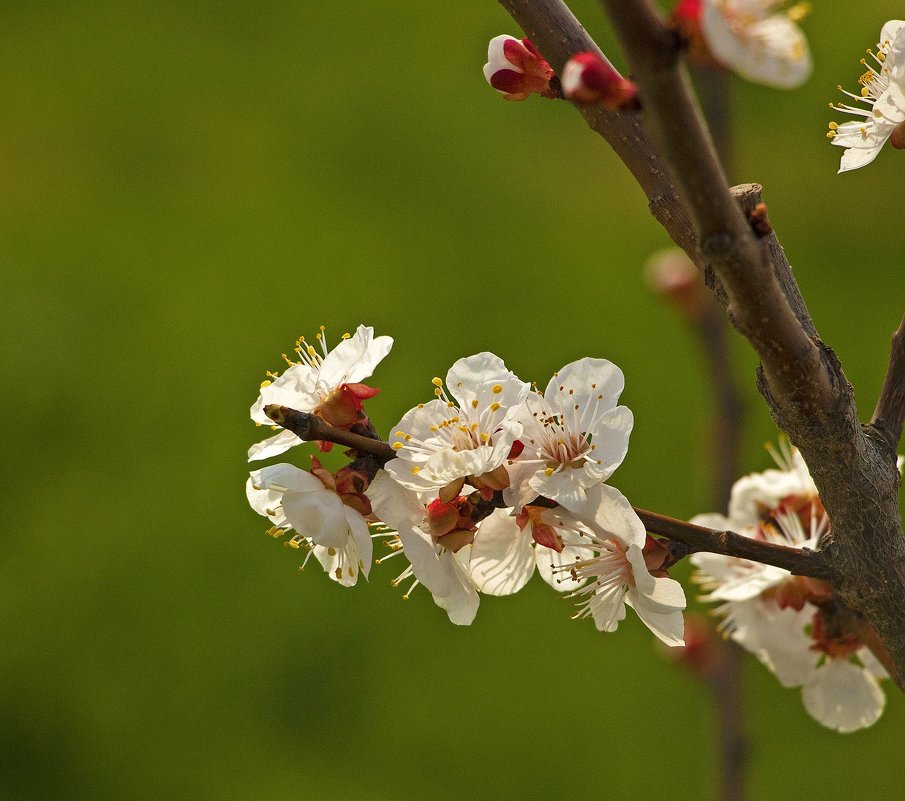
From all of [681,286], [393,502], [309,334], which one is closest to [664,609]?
[393,502]

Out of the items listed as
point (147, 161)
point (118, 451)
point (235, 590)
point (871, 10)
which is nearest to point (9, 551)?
point (118, 451)

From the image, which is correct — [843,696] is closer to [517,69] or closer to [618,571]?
[618,571]

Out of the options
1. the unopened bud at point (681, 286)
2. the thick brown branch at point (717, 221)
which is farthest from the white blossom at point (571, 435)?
the unopened bud at point (681, 286)

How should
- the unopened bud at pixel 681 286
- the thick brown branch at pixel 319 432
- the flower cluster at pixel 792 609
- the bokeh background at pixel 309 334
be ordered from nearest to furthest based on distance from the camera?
the thick brown branch at pixel 319 432 → the flower cluster at pixel 792 609 → the unopened bud at pixel 681 286 → the bokeh background at pixel 309 334

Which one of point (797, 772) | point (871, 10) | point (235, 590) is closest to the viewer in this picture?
point (797, 772)

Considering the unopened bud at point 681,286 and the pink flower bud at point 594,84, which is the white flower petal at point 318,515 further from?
the unopened bud at point 681,286

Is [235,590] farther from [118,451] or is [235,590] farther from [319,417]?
[319,417]
